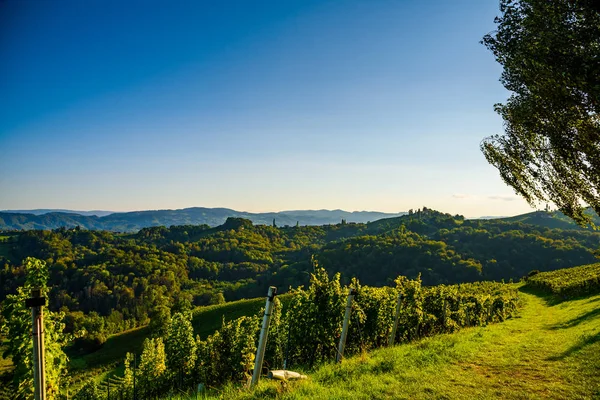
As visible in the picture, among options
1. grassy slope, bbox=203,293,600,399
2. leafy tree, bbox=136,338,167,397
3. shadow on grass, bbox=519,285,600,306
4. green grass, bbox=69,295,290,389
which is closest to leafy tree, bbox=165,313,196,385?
leafy tree, bbox=136,338,167,397

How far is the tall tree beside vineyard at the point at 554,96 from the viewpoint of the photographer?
823 cm

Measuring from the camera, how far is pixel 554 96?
972 centimetres

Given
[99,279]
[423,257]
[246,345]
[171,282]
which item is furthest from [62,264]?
[246,345]

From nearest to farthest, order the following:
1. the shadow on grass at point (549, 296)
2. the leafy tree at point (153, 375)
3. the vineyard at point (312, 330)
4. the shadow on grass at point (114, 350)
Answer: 1. the vineyard at point (312, 330)
2. the leafy tree at point (153, 375)
3. the shadow on grass at point (549, 296)
4. the shadow on grass at point (114, 350)

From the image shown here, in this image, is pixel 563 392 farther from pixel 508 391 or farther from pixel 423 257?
pixel 423 257

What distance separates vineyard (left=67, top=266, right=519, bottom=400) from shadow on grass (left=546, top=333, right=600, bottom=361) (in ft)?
17.0

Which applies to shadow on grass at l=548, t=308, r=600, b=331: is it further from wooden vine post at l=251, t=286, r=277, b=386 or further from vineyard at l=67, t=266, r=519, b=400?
wooden vine post at l=251, t=286, r=277, b=386

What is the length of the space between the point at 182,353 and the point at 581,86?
23491 mm

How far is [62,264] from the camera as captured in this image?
A: 166 metres

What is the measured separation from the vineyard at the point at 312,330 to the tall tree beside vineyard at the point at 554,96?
7546mm

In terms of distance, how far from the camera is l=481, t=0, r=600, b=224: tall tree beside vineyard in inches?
324

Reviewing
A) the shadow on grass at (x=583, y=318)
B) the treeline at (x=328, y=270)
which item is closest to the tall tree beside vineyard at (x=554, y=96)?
the shadow on grass at (x=583, y=318)

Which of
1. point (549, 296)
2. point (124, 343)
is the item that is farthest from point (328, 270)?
point (549, 296)

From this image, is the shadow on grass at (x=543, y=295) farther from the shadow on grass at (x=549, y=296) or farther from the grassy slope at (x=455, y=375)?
the grassy slope at (x=455, y=375)
